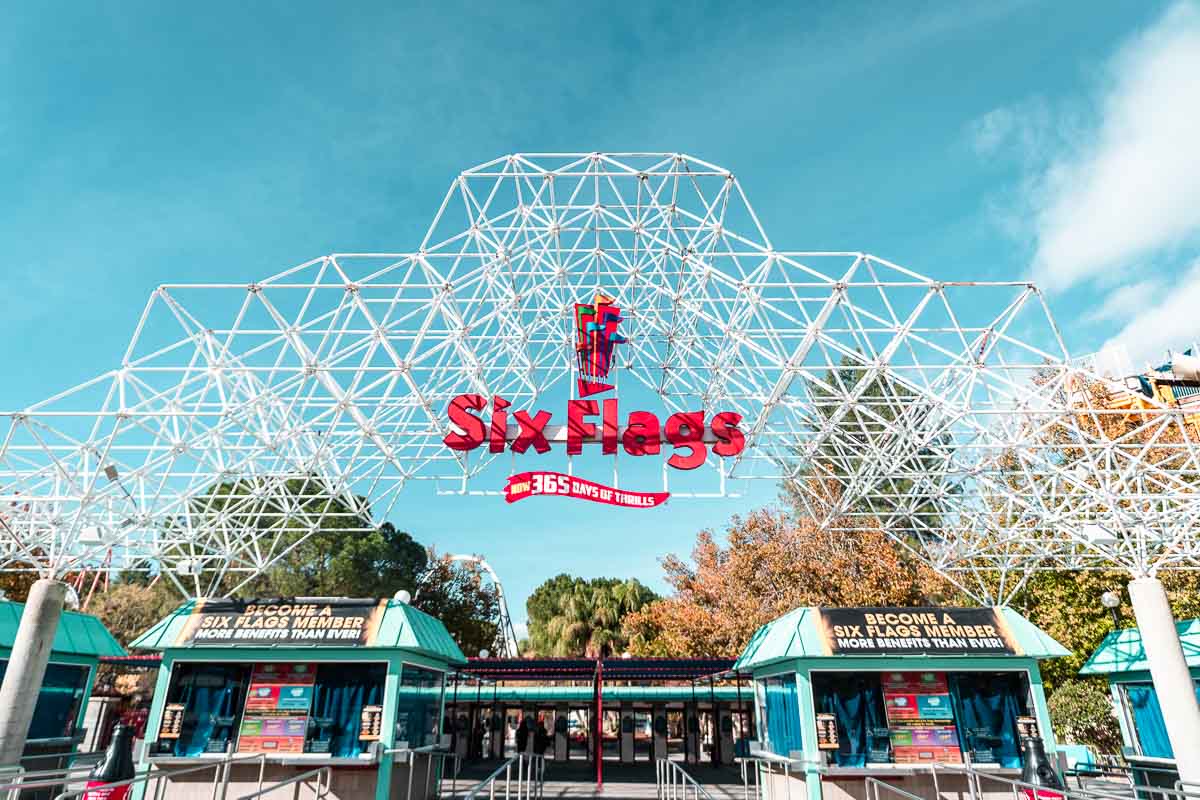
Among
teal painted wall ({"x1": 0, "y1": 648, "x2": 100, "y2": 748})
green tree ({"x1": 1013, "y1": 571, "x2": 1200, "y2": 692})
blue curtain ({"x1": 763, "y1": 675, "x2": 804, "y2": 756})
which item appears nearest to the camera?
blue curtain ({"x1": 763, "y1": 675, "x2": 804, "y2": 756})

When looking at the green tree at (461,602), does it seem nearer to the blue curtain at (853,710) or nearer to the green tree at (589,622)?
the green tree at (589,622)

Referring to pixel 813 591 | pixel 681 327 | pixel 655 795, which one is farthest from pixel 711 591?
pixel 681 327

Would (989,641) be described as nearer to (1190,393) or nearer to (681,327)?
(681,327)

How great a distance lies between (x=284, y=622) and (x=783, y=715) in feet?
38.8

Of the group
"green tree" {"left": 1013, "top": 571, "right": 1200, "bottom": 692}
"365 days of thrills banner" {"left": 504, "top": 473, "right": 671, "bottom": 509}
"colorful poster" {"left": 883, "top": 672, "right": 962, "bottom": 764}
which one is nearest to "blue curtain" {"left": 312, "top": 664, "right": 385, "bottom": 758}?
"365 days of thrills banner" {"left": 504, "top": 473, "right": 671, "bottom": 509}

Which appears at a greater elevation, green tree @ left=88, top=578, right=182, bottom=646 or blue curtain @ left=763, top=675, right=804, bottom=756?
green tree @ left=88, top=578, right=182, bottom=646

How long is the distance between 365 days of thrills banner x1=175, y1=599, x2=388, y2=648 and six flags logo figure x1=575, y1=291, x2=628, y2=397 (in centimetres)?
767

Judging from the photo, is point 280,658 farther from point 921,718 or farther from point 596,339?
point 921,718

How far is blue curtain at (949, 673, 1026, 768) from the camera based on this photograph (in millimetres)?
15344

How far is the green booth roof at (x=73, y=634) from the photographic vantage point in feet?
57.9

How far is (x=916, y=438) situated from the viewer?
17.3m

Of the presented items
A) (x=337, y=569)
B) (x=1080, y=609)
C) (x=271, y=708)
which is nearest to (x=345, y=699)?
(x=271, y=708)

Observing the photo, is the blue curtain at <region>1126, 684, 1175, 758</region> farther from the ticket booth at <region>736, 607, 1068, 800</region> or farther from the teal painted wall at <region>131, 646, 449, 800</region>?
the teal painted wall at <region>131, 646, 449, 800</region>

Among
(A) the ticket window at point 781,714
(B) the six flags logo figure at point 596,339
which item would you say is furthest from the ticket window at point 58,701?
(A) the ticket window at point 781,714
